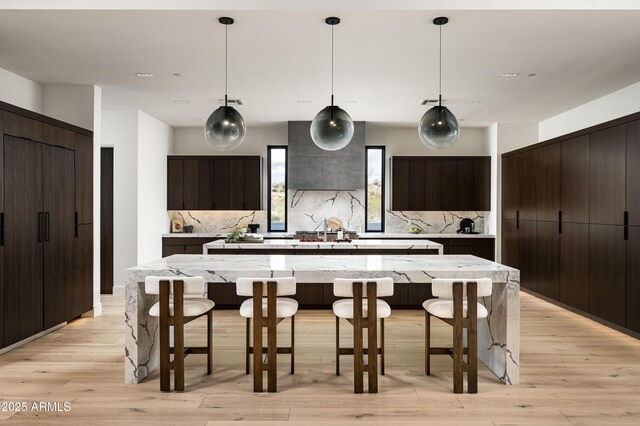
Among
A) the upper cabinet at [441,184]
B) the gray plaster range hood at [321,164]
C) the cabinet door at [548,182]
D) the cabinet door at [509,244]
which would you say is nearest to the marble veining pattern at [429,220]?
the upper cabinet at [441,184]

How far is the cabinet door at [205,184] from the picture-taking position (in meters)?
8.26

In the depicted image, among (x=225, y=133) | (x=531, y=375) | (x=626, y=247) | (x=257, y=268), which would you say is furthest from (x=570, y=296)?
(x=225, y=133)

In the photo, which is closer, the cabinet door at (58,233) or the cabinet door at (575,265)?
the cabinet door at (58,233)

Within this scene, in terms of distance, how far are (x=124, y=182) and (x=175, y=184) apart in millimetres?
1340

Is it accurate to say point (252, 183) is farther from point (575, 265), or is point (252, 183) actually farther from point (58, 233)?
point (575, 265)

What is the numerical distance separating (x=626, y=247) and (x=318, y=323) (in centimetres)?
326

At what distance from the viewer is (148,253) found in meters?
7.39

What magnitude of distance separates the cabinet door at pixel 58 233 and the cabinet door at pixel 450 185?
5854 millimetres

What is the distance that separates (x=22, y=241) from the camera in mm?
4266

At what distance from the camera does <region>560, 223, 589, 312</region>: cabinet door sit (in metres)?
5.50

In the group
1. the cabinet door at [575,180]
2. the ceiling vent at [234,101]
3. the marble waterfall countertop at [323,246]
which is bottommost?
the marble waterfall countertop at [323,246]

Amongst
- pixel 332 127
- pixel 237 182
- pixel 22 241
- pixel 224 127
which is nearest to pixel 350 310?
pixel 332 127

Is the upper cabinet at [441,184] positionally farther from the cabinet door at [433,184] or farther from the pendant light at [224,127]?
the pendant light at [224,127]

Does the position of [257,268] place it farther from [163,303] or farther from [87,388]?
[87,388]
